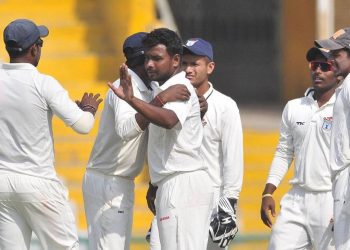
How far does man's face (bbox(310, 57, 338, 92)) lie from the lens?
1016cm

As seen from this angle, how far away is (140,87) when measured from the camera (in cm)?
972

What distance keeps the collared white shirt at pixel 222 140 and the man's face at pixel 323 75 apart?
2.12ft

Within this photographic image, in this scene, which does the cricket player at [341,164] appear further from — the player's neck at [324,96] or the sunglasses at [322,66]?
the player's neck at [324,96]

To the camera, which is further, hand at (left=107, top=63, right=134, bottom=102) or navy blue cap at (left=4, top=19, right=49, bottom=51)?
navy blue cap at (left=4, top=19, right=49, bottom=51)

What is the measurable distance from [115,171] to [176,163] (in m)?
0.88

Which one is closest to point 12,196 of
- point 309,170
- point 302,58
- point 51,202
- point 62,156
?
point 51,202

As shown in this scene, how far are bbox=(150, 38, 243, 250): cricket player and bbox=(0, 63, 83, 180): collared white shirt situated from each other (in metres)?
1.24

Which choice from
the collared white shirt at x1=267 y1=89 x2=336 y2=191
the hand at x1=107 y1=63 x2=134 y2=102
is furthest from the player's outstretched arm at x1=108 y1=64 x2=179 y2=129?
the collared white shirt at x1=267 y1=89 x2=336 y2=191

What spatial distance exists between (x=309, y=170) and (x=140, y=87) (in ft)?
4.68

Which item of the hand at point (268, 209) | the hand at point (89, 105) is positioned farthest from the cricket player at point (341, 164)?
the hand at point (89, 105)

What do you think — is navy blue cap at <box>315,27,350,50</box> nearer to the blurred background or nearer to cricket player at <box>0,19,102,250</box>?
cricket player at <box>0,19,102,250</box>

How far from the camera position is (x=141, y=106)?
8.80 m

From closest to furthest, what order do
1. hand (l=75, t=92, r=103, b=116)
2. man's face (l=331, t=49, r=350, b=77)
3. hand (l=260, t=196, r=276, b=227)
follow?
1. hand (l=75, t=92, r=103, b=116)
2. man's face (l=331, t=49, r=350, b=77)
3. hand (l=260, t=196, r=276, b=227)

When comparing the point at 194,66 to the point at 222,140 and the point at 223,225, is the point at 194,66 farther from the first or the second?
the point at 223,225
